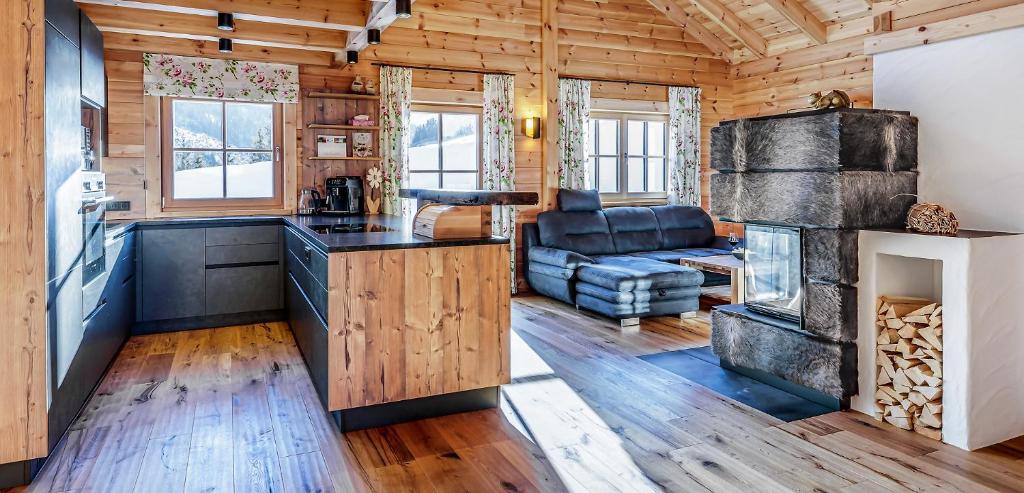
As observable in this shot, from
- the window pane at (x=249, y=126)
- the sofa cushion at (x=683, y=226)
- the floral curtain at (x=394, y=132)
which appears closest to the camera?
the window pane at (x=249, y=126)

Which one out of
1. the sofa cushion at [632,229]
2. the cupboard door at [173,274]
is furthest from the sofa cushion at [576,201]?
A: the cupboard door at [173,274]

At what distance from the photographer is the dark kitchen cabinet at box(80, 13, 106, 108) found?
357 centimetres

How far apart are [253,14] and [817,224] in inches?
145

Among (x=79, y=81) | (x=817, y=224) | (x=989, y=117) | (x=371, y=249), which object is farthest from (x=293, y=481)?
(x=989, y=117)

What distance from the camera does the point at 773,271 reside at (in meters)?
3.71

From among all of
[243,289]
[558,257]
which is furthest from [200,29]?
[558,257]

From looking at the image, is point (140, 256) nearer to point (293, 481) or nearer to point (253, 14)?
point (253, 14)

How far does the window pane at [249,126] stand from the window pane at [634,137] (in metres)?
3.91

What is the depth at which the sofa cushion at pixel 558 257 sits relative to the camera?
19.6ft

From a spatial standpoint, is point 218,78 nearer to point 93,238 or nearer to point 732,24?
point 93,238

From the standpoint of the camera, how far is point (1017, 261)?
10.0 ft

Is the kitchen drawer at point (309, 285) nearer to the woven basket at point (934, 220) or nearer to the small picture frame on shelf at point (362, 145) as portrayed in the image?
the small picture frame on shelf at point (362, 145)

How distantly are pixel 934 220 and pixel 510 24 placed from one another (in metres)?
4.78

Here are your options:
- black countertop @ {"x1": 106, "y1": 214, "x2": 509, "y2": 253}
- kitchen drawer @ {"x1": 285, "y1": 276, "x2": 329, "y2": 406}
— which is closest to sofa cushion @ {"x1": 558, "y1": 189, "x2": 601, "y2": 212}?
black countertop @ {"x1": 106, "y1": 214, "x2": 509, "y2": 253}
